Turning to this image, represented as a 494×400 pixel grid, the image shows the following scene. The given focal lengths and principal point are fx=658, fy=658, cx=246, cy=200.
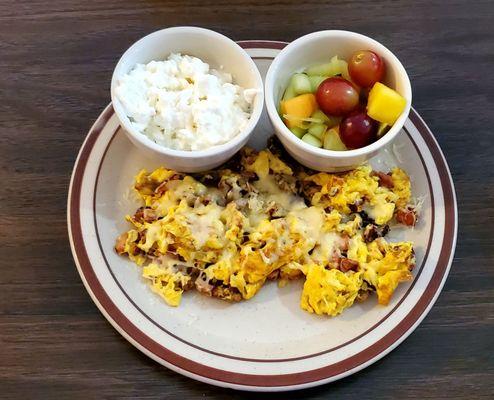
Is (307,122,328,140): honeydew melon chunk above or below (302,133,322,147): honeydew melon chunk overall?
above

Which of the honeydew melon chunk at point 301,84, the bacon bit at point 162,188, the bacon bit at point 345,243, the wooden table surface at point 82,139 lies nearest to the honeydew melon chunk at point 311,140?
the honeydew melon chunk at point 301,84

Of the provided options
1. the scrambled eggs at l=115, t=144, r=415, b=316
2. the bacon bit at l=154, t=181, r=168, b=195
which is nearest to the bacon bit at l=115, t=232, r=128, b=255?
the scrambled eggs at l=115, t=144, r=415, b=316

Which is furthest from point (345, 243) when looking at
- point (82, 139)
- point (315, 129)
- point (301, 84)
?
point (82, 139)

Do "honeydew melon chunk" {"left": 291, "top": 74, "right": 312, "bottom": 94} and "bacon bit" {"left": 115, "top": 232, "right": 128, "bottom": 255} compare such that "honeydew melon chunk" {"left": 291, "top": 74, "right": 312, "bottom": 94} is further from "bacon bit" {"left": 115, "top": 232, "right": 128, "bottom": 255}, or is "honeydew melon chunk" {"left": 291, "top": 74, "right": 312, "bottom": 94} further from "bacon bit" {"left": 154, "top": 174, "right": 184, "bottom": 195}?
"bacon bit" {"left": 115, "top": 232, "right": 128, "bottom": 255}

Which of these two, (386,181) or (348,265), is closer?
(348,265)

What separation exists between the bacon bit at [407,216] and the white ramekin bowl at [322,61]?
18cm

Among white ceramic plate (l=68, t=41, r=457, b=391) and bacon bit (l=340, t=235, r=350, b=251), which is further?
bacon bit (l=340, t=235, r=350, b=251)

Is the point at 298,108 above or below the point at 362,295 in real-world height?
above

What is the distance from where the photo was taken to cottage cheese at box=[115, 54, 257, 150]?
5.41 ft

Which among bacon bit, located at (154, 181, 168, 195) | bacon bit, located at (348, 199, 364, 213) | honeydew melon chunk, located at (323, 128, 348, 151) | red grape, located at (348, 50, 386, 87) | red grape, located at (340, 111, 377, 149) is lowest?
bacon bit, located at (348, 199, 364, 213)

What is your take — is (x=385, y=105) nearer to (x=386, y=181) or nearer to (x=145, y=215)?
(x=386, y=181)

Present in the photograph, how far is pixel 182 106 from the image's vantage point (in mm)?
1653

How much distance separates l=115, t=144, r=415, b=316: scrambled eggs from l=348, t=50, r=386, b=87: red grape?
235 millimetres

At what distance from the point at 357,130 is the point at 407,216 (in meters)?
0.28
